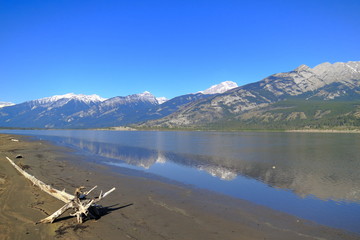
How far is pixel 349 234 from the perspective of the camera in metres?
25.3

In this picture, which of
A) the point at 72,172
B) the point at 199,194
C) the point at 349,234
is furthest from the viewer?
the point at 72,172

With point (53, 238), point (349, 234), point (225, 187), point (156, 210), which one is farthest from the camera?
point (225, 187)

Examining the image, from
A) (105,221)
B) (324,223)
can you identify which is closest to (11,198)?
(105,221)

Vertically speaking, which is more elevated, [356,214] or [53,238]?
[53,238]

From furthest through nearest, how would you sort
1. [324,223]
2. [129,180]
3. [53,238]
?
1. [129,180]
2. [324,223]
3. [53,238]

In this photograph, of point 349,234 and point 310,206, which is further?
point 310,206

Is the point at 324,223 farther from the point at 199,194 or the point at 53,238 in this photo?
the point at 53,238

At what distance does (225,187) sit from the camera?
44.9 meters

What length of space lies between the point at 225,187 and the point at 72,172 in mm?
32100

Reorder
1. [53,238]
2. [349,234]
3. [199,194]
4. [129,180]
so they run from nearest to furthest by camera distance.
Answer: [53,238]
[349,234]
[199,194]
[129,180]

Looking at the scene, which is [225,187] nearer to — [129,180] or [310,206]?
[310,206]

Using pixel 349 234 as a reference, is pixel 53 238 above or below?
above

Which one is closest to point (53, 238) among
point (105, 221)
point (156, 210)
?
point (105, 221)

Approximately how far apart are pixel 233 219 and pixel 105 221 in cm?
1383
